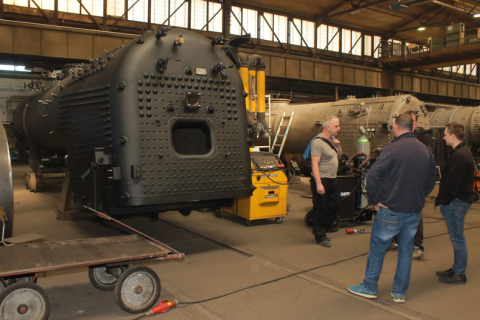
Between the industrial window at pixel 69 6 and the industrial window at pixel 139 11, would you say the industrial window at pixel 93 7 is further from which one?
the industrial window at pixel 139 11

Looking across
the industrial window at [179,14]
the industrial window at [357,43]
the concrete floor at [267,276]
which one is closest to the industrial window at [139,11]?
the industrial window at [179,14]

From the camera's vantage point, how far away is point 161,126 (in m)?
4.35

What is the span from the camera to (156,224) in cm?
691

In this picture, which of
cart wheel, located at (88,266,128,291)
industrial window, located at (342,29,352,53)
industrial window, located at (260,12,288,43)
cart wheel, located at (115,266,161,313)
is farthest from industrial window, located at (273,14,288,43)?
cart wheel, located at (115,266,161,313)

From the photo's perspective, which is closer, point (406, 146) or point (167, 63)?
point (406, 146)

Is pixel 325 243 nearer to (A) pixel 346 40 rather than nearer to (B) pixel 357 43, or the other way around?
(A) pixel 346 40

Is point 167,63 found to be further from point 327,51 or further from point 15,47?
point 327,51

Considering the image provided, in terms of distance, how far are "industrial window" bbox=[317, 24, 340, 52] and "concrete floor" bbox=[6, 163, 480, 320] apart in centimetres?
1663

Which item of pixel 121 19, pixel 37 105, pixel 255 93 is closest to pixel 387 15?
pixel 121 19

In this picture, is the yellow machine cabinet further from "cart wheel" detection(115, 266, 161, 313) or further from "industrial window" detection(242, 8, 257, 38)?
"industrial window" detection(242, 8, 257, 38)

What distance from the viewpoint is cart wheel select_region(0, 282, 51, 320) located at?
2.87 metres

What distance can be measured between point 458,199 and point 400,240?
37.2 inches

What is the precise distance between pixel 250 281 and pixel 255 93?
4.17 meters

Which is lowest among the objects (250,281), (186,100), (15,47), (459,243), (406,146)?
(250,281)
